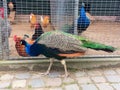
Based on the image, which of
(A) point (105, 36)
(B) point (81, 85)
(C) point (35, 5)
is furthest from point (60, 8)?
(B) point (81, 85)

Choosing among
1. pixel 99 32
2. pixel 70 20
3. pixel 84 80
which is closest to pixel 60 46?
pixel 84 80

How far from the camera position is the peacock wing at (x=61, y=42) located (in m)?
3.46

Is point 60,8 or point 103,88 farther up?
point 60,8

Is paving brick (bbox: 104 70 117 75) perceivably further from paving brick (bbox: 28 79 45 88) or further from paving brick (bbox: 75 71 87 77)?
paving brick (bbox: 28 79 45 88)

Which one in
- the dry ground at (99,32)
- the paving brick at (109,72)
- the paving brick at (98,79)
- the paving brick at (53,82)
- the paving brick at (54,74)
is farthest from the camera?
the dry ground at (99,32)

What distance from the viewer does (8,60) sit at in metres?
3.83

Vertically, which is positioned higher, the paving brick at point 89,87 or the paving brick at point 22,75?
the paving brick at point 22,75

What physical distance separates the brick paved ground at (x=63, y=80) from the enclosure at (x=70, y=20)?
29 centimetres

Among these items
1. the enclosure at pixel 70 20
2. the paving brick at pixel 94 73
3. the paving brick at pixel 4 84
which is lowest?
the paving brick at pixel 4 84

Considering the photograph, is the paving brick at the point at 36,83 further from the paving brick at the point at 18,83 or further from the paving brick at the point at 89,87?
the paving brick at the point at 89,87

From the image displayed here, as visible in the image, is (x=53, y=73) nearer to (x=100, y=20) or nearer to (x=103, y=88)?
(x=103, y=88)

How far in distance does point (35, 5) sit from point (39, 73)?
10.3ft

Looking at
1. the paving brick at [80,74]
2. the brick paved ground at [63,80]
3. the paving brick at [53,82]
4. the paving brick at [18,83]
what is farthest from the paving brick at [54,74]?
the paving brick at [18,83]

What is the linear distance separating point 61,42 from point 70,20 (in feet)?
4.51
